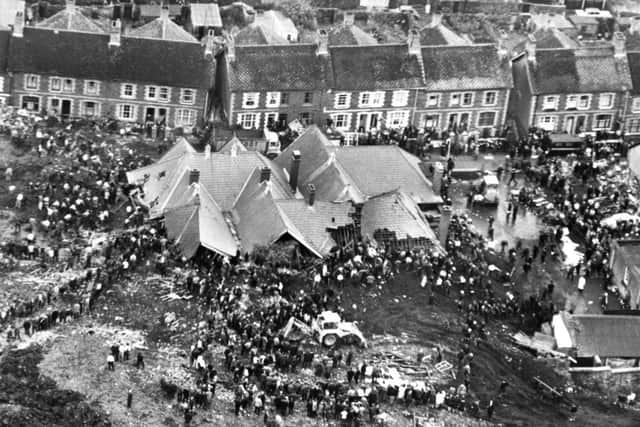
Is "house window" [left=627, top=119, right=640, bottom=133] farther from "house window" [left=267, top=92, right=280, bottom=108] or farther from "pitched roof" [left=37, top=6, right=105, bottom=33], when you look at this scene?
"pitched roof" [left=37, top=6, right=105, bottom=33]

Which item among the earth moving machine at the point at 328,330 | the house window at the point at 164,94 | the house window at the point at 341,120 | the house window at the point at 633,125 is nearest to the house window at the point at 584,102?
the house window at the point at 633,125

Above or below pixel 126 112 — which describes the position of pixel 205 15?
above

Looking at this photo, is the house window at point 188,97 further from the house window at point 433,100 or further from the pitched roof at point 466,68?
the house window at point 433,100

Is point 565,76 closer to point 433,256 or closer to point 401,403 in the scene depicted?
point 433,256

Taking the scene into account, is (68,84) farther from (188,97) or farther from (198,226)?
(198,226)

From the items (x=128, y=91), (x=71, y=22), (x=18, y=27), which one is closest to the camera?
(x=18, y=27)

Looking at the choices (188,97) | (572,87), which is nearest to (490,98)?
(572,87)
